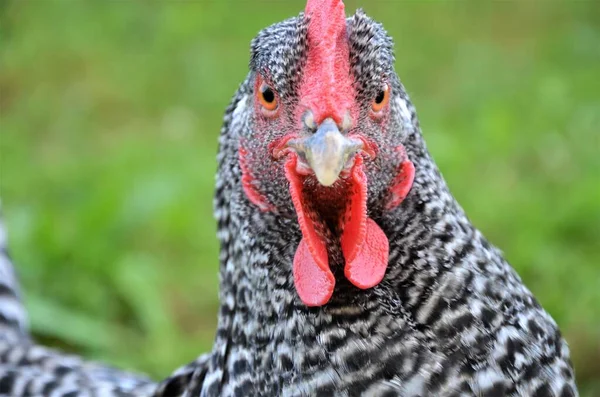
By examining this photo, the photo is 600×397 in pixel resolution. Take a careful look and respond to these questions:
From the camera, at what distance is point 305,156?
161cm

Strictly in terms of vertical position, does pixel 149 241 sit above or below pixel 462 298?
above

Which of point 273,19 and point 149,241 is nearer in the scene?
point 149,241

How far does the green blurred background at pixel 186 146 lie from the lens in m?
3.64

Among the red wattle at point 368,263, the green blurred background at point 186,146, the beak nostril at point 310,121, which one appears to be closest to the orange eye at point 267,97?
the beak nostril at point 310,121

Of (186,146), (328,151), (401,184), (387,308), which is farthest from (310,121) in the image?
(186,146)

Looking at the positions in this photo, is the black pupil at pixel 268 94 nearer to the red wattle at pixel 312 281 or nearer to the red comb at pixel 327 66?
the red comb at pixel 327 66

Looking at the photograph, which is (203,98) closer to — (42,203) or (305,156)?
(42,203)

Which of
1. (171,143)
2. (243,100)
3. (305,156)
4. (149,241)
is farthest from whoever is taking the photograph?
(171,143)

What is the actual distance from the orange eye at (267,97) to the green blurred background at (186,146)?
1975mm

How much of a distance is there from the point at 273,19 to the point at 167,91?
38.4 inches

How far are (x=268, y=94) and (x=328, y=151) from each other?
27 centimetres

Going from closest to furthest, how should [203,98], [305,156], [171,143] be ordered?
[305,156], [171,143], [203,98]

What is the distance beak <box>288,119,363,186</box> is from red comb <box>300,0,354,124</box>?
0.11 feet

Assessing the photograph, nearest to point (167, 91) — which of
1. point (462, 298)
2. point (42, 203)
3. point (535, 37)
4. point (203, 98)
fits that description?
point (203, 98)
